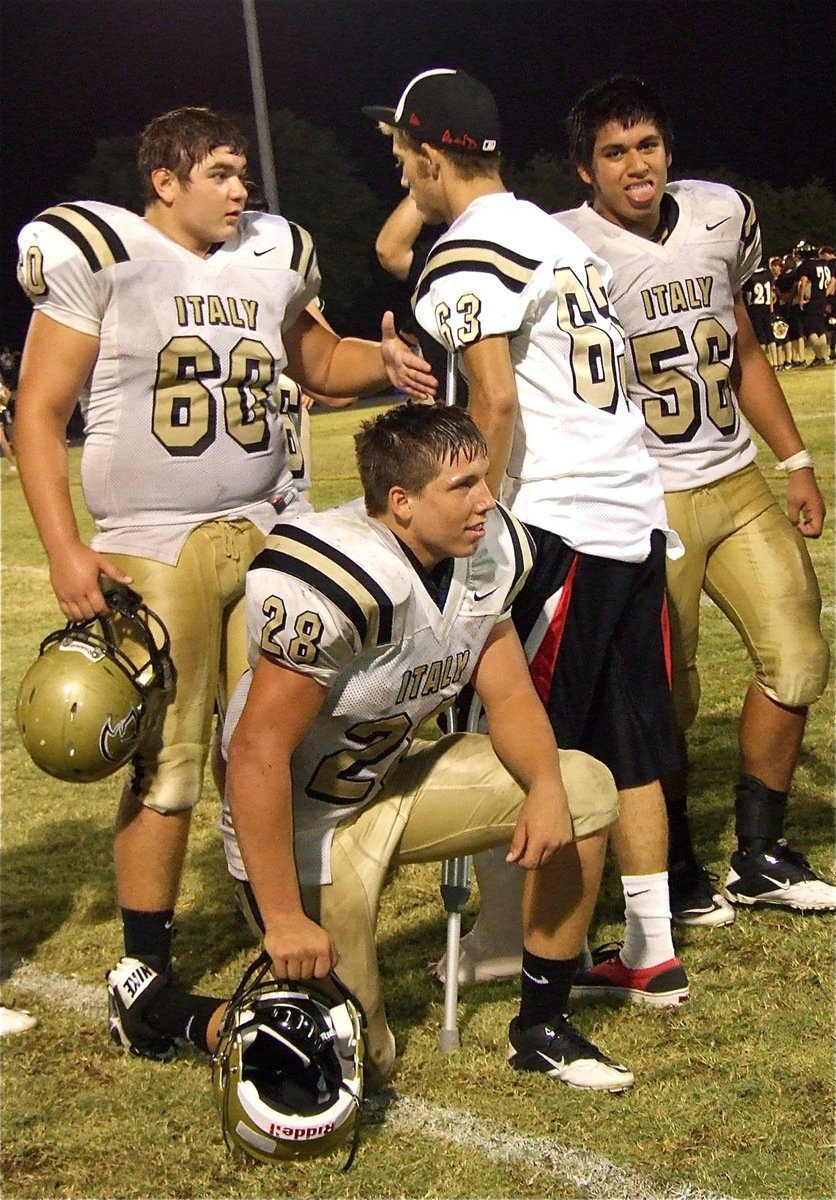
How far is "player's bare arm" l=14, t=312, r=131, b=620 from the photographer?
10.1ft

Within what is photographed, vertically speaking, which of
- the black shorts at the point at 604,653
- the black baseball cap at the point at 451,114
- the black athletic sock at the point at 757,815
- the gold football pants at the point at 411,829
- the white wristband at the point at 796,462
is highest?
the black baseball cap at the point at 451,114

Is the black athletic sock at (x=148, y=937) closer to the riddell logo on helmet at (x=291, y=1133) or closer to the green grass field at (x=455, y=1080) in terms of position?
the green grass field at (x=455, y=1080)

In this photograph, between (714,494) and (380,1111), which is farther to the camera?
(714,494)

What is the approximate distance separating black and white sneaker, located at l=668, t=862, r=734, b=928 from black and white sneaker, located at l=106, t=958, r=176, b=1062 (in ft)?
4.04

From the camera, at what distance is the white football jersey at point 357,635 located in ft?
8.52

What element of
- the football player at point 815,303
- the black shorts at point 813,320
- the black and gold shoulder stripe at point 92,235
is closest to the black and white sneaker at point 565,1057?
the black and gold shoulder stripe at point 92,235

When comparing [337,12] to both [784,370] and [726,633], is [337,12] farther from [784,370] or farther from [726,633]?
[726,633]

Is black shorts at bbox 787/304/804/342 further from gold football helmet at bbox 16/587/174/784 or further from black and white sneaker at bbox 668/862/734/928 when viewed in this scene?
gold football helmet at bbox 16/587/174/784

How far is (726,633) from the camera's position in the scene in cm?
634

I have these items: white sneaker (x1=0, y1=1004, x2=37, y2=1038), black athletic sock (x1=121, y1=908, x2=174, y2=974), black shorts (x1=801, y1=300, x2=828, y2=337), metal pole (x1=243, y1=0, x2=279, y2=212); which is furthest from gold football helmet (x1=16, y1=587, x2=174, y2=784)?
black shorts (x1=801, y1=300, x2=828, y2=337)

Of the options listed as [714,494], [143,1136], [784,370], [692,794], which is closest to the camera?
[143,1136]

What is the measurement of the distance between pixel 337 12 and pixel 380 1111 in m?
28.8

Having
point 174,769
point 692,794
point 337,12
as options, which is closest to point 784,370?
point 337,12

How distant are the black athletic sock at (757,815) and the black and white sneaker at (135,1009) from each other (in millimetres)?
1460
